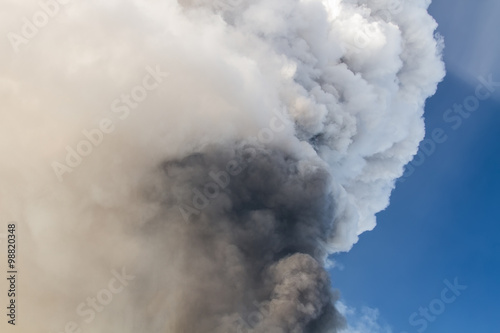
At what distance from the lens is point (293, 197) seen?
3419 cm

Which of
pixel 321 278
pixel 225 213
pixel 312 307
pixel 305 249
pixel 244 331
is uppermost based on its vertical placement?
pixel 225 213

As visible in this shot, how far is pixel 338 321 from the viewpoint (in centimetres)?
3089

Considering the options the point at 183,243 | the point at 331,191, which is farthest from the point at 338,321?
the point at 183,243

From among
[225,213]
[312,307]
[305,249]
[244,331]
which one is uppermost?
[225,213]

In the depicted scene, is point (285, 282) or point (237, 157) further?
point (237, 157)

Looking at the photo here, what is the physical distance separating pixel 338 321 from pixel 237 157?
14770 millimetres

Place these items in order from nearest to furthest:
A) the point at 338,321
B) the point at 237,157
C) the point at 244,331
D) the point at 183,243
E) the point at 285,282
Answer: the point at 244,331, the point at 285,282, the point at 338,321, the point at 183,243, the point at 237,157

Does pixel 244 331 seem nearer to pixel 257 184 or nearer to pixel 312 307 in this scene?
pixel 312 307

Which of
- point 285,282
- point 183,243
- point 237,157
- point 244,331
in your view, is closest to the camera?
point 244,331

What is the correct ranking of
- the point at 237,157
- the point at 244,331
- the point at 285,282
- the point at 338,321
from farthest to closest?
the point at 237,157
the point at 338,321
the point at 285,282
the point at 244,331

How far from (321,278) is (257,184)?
9458mm

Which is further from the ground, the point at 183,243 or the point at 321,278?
the point at 183,243

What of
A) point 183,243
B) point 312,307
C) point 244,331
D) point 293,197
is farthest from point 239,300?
point 293,197

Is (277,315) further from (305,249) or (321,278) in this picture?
(305,249)
